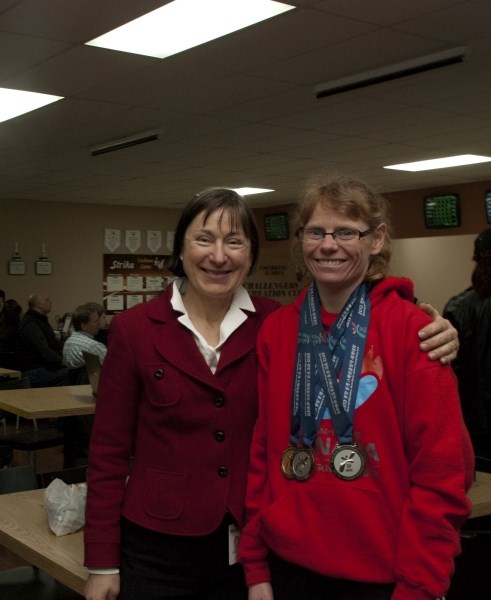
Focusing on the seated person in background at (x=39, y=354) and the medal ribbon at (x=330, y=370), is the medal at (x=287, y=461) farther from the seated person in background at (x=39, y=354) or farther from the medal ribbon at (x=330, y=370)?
the seated person in background at (x=39, y=354)

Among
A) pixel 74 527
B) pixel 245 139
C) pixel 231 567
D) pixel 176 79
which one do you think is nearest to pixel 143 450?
pixel 231 567

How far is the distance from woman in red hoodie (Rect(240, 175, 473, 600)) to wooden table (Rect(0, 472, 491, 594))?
512mm

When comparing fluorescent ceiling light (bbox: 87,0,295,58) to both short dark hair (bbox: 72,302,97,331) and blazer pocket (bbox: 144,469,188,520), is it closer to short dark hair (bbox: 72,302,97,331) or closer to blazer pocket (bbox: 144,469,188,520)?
short dark hair (bbox: 72,302,97,331)

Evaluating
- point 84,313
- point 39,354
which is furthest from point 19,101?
point 39,354

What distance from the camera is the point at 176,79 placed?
5160 mm

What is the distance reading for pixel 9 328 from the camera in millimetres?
9570

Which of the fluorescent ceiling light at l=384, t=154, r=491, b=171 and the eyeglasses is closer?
the eyeglasses

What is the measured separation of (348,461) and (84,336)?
16.6ft

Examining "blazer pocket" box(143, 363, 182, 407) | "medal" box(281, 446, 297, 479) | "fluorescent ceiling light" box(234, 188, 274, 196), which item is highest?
"fluorescent ceiling light" box(234, 188, 274, 196)

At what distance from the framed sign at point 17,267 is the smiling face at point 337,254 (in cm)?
1030

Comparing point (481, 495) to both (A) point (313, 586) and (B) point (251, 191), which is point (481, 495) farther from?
(B) point (251, 191)

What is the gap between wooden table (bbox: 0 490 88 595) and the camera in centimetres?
205

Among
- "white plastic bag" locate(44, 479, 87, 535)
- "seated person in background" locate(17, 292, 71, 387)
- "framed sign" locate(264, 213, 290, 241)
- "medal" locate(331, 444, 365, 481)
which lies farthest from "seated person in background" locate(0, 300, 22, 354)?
"medal" locate(331, 444, 365, 481)

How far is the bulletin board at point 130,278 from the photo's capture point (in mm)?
12562
